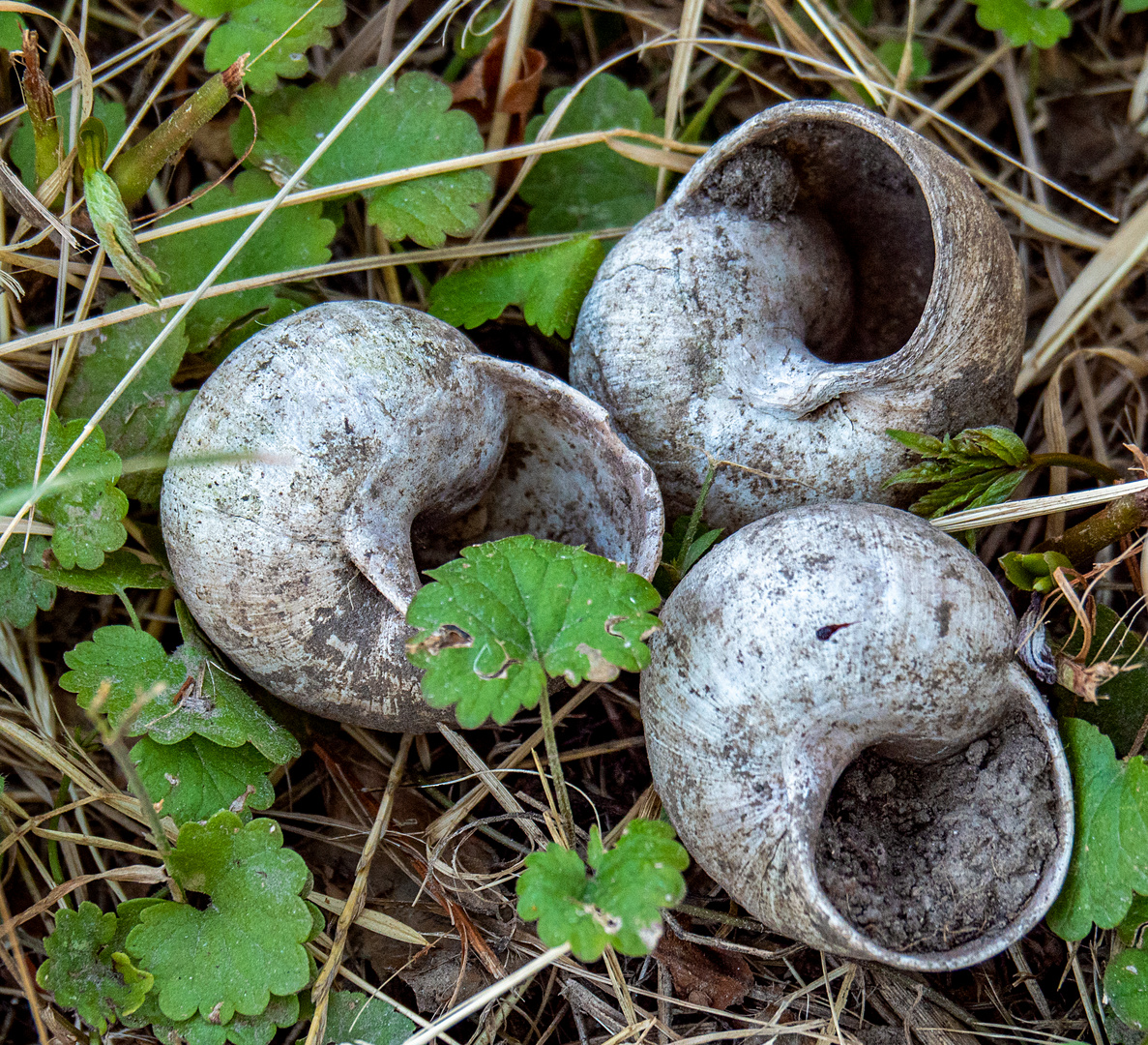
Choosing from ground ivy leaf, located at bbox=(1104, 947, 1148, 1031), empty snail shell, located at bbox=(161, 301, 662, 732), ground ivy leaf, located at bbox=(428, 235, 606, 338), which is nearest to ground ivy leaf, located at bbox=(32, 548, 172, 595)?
empty snail shell, located at bbox=(161, 301, 662, 732)

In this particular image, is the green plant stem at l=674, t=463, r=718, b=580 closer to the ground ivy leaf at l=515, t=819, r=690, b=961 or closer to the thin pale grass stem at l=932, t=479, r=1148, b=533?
the thin pale grass stem at l=932, t=479, r=1148, b=533

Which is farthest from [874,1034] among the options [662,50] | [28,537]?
[662,50]

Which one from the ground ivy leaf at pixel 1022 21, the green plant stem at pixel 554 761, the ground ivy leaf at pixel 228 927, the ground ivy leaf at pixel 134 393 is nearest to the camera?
the green plant stem at pixel 554 761

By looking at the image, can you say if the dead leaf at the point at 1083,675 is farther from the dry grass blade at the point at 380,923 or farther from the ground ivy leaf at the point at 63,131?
the ground ivy leaf at the point at 63,131

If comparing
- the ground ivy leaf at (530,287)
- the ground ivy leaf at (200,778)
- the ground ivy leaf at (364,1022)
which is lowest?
the ground ivy leaf at (364,1022)

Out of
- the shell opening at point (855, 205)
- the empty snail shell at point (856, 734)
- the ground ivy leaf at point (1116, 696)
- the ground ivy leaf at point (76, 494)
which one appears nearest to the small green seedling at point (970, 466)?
the empty snail shell at point (856, 734)
